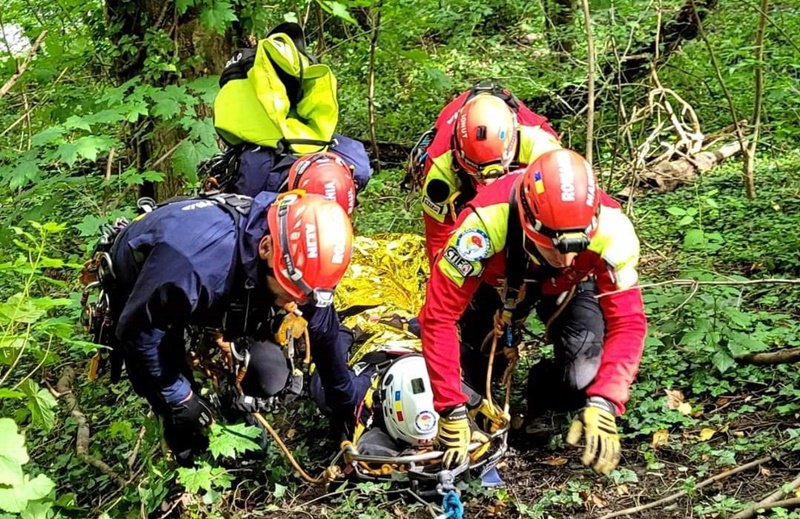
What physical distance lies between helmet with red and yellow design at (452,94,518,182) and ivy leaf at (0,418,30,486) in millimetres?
2693

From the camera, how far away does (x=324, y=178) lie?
369 cm

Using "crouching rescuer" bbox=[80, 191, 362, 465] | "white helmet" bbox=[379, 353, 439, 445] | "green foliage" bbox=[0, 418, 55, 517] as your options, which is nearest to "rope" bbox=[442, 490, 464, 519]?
"white helmet" bbox=[379, 353, 439, 445]

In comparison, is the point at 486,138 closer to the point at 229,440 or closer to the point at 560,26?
the point at 229,440

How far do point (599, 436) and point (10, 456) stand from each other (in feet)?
7.12

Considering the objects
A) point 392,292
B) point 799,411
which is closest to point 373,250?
point 392,292

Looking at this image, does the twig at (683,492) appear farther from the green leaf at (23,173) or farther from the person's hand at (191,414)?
the green leaf at (23,173)

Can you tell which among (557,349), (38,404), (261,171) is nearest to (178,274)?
(38,404)

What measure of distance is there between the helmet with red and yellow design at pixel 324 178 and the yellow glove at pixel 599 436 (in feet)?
5.20

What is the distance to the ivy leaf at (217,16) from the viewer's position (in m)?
4.23

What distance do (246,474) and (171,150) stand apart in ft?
7.03

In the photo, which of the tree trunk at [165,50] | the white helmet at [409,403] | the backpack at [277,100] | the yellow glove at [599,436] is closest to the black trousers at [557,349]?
the white helmet at [409,403]

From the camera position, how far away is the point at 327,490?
141 inches

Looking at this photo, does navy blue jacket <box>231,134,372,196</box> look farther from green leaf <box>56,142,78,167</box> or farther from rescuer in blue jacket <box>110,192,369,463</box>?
green leaf <box>56,142,78,167</box>

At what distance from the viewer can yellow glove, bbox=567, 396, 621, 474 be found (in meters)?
2.99
